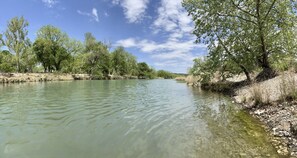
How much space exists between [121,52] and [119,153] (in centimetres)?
8202

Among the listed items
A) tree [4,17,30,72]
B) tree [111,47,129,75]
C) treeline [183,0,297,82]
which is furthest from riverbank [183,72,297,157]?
tree [111,47,129,75]

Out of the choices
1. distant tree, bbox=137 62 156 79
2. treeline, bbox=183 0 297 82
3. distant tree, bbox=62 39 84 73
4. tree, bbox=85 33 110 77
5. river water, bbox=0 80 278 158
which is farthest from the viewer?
distant tree, bbox=137 62 156 79

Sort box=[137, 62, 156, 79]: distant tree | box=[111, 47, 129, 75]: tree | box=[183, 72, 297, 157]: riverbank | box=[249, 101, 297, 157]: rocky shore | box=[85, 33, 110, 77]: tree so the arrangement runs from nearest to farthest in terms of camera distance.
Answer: box=[249, 101, 297, 157]: rocky shore, box=[183, 72, 297, 157]: riverbank, box=[85, 33, 110, 77]: tree, box=[111, 47, 129, 75]: tree, box=[137, 62, 156, 79]: distant tree

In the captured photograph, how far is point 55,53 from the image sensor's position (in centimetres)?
5684

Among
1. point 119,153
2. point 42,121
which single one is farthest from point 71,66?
point 119,153

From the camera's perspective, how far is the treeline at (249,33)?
1473 centimetres

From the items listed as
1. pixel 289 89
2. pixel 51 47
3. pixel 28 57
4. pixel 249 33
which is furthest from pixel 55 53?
pixel 289 89

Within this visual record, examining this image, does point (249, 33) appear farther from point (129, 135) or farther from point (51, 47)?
point (51, 47)

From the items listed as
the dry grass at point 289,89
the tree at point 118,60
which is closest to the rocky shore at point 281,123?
the dry grass at point 289,89

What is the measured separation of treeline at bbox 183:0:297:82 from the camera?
1473 centimetres

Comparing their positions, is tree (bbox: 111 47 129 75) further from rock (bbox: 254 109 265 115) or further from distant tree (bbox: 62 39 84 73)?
rock (bbox: 254 109 265 115)

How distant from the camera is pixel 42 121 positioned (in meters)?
7.40

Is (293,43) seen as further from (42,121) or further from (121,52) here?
(121,52)

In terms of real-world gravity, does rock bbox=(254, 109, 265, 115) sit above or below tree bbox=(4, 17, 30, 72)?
below
